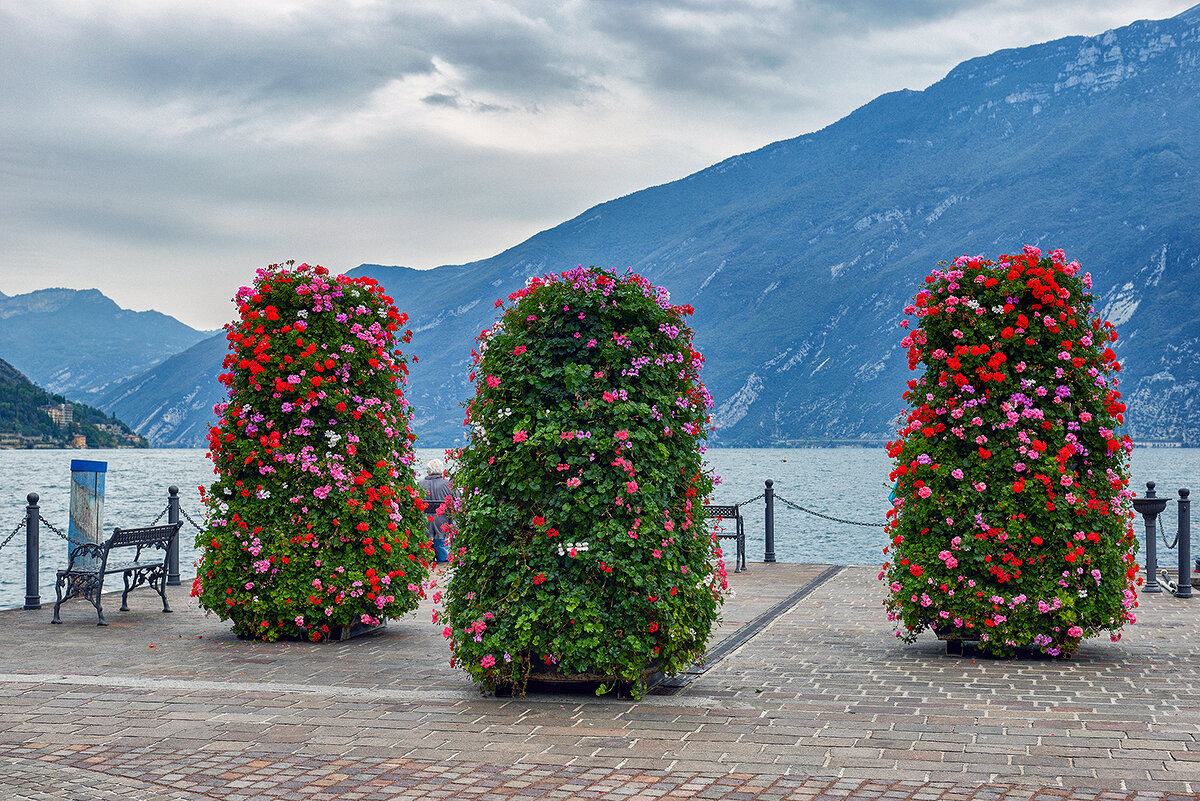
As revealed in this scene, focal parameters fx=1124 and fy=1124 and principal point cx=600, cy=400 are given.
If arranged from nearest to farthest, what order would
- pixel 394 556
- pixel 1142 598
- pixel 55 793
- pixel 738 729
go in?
pixel 55 793 → pixel 738 729 → pixel 394 556 → pixel 1142 598

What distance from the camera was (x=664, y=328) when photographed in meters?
7.51

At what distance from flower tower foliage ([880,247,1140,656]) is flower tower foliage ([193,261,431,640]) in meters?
4.53

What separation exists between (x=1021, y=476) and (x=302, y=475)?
5981 millimetres

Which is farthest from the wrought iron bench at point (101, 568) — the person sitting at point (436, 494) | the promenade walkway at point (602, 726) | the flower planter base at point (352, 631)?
the person sitting at point (436, 494)

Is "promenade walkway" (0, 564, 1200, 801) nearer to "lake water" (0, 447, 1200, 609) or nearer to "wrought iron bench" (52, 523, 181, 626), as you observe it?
"wrought iron bench" (52, 523, 181, 626)

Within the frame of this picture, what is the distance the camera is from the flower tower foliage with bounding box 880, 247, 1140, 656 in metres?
8.58

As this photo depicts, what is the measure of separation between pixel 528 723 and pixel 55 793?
8.37ft

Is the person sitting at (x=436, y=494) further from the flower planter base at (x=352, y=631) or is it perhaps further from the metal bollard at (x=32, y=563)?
the flower planter base at (x=352, y=631)

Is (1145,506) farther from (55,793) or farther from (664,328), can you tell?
(55,793)

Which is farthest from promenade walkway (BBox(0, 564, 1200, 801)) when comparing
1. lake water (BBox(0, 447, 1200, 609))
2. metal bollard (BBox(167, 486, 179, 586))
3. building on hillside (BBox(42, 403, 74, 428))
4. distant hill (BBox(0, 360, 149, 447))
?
building on hillside (BBox(42, 403, 74, 428))

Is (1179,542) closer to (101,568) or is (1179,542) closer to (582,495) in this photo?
(582,495)

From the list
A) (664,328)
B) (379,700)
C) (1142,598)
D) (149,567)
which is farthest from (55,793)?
(1142,598)

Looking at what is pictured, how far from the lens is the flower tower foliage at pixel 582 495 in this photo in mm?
7148

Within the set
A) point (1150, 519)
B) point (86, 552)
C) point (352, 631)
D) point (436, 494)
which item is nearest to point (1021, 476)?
point (352, 631)
